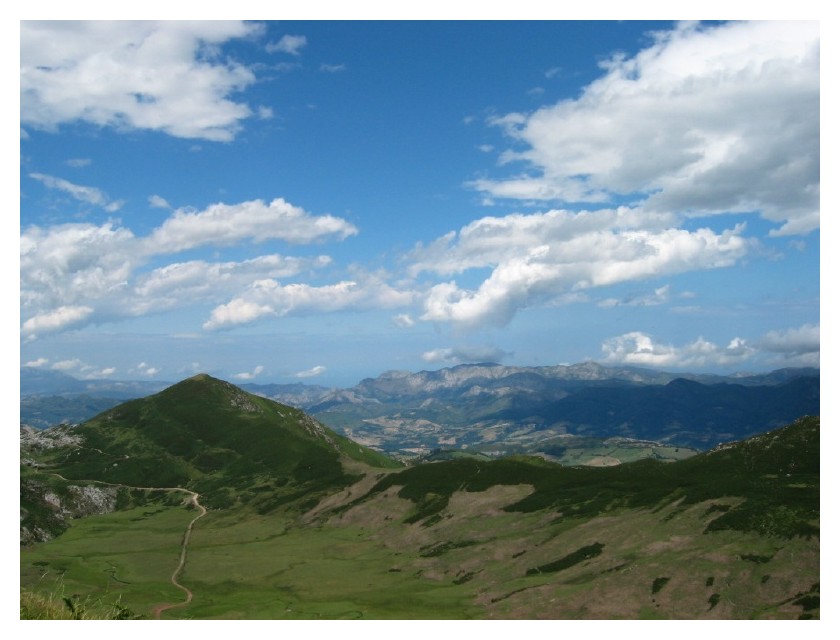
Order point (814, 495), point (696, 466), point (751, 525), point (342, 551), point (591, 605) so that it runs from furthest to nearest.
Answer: point (342, 551) → point (696, 466) → point (814, 495) → point (751, 525) → point (591, 605)

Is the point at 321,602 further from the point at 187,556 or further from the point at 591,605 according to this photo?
the point at 187,556

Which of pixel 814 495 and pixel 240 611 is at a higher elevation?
pixel 814 495

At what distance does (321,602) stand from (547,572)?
143ft

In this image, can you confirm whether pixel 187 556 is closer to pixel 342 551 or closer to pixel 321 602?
pixel 342 551

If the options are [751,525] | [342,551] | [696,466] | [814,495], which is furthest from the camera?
[342,551]

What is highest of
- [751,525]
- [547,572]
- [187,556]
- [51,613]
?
[51,613]

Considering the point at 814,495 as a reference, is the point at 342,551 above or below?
below

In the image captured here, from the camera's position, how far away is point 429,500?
196 m
